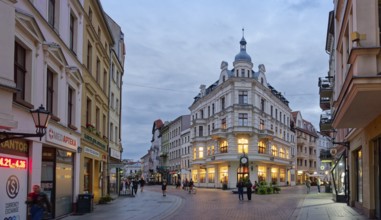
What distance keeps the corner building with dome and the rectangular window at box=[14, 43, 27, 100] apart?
44071mm

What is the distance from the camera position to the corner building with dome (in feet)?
195

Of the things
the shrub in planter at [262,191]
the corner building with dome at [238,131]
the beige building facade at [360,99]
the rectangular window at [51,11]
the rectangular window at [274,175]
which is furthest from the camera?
the rectangular window at [274,175]

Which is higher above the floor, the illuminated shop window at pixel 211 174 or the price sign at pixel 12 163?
A: the price sign at pixel 12 163

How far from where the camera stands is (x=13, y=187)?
1322cm

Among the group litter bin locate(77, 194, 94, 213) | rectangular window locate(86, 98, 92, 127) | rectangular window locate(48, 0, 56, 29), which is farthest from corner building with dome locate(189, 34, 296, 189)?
rectangular window locate(48, 0, 56, 29)

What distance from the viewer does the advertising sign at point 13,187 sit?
41.1 ft

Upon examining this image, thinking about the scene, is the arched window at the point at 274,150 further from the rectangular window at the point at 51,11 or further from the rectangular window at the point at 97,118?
the rectangular window at the point at 51,11

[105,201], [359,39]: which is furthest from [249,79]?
[359,39]

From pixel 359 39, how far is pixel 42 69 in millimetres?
9807

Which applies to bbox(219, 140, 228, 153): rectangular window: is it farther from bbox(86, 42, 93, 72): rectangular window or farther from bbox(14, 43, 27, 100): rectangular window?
bbox(14, 43, 27, 100): rectangular window

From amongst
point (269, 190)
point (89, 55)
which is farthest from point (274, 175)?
point (89, 55)

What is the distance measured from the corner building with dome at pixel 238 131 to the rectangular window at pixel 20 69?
1735 inches

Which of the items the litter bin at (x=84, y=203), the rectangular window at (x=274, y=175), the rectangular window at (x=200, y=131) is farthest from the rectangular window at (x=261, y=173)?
the litter bin at (x=84, y=203)

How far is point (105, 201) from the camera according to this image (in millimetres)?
27750
